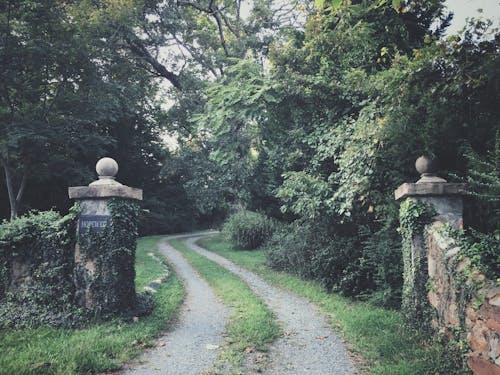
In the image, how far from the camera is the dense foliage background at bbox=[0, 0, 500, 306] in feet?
17.5

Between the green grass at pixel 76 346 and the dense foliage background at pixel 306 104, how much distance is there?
205cm

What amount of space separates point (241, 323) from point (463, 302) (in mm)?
2936

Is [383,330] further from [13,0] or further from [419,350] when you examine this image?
[13,0]

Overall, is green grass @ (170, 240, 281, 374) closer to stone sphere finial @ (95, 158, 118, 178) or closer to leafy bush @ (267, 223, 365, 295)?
leafy bush @ (267, 223, 365, 295)

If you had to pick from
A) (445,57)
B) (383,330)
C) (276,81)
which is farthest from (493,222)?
(276,81)

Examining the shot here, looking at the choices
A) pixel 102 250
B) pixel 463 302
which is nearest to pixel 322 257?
pixel 463 302

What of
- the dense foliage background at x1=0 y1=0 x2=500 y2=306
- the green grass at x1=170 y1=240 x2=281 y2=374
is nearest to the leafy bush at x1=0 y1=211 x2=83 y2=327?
the dense foliage background at x1=0 y1=0 x2=500 y2=306

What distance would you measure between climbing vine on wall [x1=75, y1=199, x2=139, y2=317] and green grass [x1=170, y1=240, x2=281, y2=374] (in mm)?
1668

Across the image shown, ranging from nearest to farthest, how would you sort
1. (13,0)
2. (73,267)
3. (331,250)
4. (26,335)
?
(26,335) → (73,267) → (331,250) → (13,0)

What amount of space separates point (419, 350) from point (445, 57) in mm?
4089

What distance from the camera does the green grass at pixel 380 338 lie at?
3.56 m

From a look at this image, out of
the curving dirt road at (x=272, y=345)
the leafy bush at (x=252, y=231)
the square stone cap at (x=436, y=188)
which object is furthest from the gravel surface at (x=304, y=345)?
the leafy bush at (x=252, y=231)

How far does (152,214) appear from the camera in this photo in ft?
91.3

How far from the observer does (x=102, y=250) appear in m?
5.28
